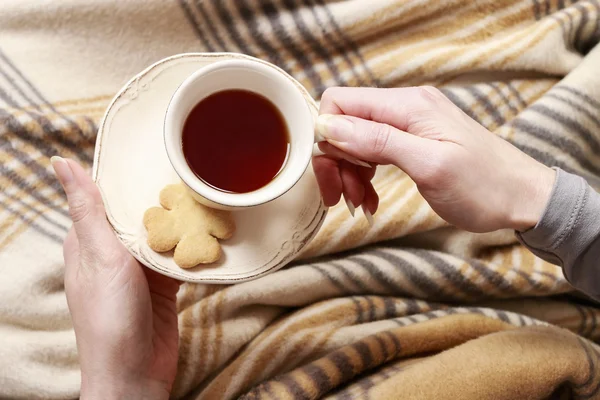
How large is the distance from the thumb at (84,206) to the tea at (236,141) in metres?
0.13

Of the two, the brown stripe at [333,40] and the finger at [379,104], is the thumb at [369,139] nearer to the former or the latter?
the finger at [379,104]

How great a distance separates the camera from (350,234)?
0.93 m

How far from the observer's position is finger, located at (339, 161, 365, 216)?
29.8 inches

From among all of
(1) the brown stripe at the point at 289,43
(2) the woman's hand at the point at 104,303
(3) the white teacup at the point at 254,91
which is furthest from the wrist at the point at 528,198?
(2) the woman's hand at the point at 104,303

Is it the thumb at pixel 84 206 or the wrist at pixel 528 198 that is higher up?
the thumb at pixel 84 206

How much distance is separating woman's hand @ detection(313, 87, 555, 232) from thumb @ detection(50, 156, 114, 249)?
0.28 m

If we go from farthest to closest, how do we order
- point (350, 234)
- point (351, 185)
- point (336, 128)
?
point (350, 234)
point (351, 185)
point (336, 128)

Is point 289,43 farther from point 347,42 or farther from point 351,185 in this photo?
point 351,185

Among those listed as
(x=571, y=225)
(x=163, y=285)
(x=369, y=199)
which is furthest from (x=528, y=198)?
(x=163, y=285)

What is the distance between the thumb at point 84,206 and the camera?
693mm

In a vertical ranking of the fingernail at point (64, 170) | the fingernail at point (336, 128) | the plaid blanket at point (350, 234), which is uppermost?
the fingernail at point (64, 170)

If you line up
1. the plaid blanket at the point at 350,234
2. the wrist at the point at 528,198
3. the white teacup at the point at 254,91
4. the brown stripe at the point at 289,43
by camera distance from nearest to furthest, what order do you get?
the white teacup at the point at 254,91, the wrist at the point at 528,198, the plaid blanket at the point at 350,234, the brown stripe at the point at 289,43

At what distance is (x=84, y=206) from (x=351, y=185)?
343 mm

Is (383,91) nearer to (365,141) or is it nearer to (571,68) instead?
(365,141)
